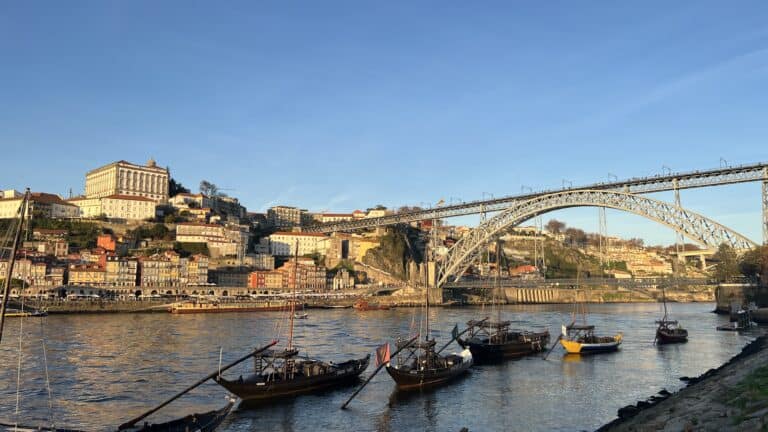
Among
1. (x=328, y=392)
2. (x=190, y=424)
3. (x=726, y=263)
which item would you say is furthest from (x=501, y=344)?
(x=726, y=263)

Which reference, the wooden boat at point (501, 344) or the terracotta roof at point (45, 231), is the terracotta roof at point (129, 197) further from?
the wooden boat at point (501, 344)

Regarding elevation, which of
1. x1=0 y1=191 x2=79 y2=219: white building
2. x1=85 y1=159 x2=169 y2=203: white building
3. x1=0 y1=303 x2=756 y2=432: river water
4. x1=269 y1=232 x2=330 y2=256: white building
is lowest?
x1=0 y1=303 x2=756 y2=432: river water

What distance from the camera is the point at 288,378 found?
1906 centimetres

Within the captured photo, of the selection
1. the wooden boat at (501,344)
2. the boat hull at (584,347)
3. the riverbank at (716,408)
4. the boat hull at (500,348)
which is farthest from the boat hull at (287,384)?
the boat hull at (584,347)

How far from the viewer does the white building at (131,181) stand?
293 feet

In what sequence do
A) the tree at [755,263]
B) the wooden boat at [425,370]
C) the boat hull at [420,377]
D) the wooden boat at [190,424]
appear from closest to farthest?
the wooden boat at [190,424]
the boat hull at [420,377]
the wooden boat at [425,370]
the tree at [755,263]

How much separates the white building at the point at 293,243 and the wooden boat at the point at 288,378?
68952 mm

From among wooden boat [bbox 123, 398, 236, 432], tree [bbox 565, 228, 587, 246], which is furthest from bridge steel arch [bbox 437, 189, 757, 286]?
tree [bbox 565, 228, 587, 246]

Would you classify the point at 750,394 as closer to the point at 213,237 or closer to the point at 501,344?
the point at 501,344

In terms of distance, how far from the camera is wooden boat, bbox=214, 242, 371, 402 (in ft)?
59.5

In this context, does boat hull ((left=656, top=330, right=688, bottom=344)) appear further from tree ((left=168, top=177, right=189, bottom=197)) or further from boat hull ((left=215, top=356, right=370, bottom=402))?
tree ((left=168, top=177, right=189, bottom=197))

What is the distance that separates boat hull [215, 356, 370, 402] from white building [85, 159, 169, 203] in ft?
241

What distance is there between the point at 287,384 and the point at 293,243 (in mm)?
73110

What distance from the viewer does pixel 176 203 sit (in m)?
91.9
